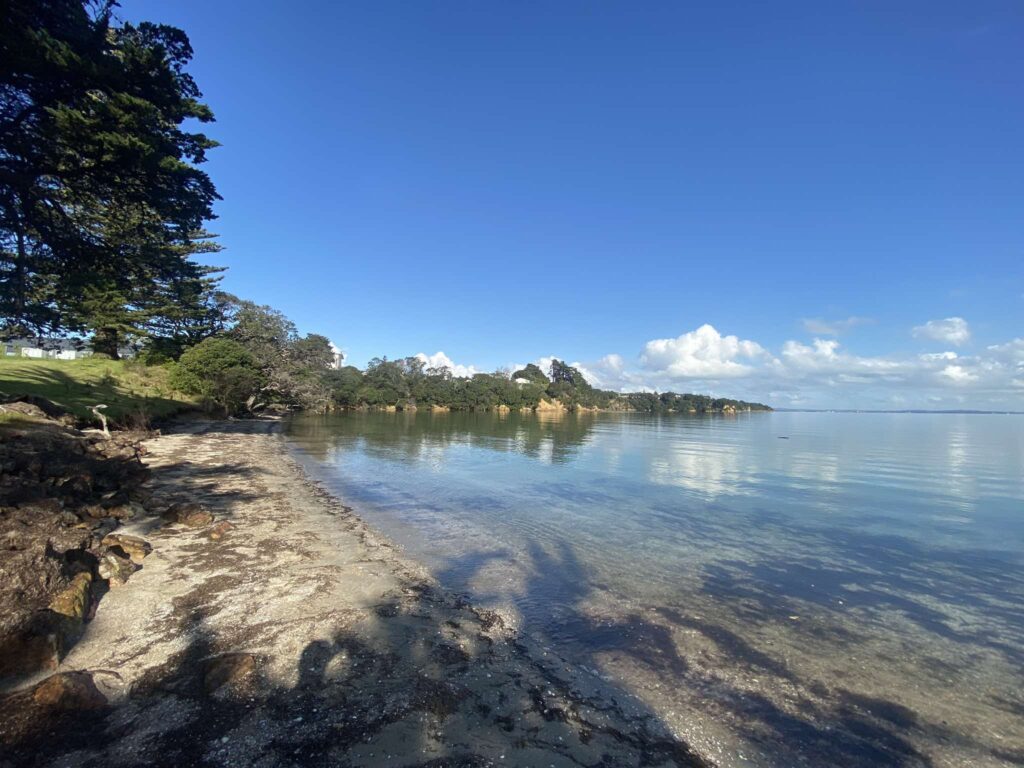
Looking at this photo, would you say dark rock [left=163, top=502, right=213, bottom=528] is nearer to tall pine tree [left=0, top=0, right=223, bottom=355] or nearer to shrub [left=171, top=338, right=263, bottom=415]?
tall pine tree [left=0, top=0, right=223, bottom=355]

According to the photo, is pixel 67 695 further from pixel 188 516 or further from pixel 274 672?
pixel 188 516

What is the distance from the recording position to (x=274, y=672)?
5.07 metres

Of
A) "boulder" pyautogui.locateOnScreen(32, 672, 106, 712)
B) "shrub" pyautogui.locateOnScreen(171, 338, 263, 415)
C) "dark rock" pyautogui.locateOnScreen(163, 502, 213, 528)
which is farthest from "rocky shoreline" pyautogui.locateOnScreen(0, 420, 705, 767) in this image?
"shrub" pyautogui.locateOnScreen(171, 338, 263, 415)

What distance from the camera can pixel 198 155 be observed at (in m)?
17.0

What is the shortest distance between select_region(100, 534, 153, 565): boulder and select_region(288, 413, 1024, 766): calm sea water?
16.0ft

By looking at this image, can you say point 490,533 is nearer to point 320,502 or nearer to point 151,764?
point 320,502

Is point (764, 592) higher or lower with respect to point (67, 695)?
lower

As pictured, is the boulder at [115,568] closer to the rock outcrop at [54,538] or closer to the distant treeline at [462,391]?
the rock outcrop at [54,538]

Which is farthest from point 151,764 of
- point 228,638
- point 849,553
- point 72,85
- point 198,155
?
point 198,155

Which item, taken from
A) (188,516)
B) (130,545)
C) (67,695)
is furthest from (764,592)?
(188,516)

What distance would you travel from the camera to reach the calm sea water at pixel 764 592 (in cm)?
534

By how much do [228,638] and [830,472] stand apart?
1197 inches

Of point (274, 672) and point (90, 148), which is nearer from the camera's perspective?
point (274, 672)

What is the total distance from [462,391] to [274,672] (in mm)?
110381
